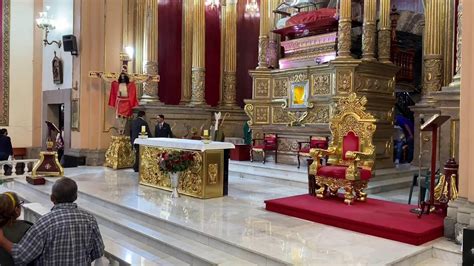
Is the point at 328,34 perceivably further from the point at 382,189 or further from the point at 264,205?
the point at 264,205

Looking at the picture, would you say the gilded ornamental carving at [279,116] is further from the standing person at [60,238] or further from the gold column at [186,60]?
the standing person at [60,238]

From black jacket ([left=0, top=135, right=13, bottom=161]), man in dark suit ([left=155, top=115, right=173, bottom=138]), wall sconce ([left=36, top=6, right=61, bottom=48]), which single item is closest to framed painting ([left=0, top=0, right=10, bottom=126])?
wall sconce ([left=36, top=6, right=61, bottom=48])

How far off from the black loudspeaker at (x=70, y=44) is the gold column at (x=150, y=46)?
173cm

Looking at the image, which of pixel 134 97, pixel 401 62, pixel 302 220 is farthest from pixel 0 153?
pixel 401 62

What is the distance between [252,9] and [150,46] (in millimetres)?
3597

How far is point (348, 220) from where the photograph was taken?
4957 mm

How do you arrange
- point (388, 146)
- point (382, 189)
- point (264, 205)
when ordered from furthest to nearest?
point (388, 146), point (382, 189), point (264, 205)

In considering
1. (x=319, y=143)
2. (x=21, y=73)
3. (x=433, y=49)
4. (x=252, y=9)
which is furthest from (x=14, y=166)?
(x=433, y=49)

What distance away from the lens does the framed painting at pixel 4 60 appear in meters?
12.7

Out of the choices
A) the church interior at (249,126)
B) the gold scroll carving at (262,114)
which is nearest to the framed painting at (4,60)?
the church interior at (249,126)

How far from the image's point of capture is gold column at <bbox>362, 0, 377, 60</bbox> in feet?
30.4

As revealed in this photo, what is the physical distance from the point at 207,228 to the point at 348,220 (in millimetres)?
1605

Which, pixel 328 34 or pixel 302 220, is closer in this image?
pixel 302 220

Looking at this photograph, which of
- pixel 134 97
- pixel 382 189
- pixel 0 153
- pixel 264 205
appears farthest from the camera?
pixel 134 97
